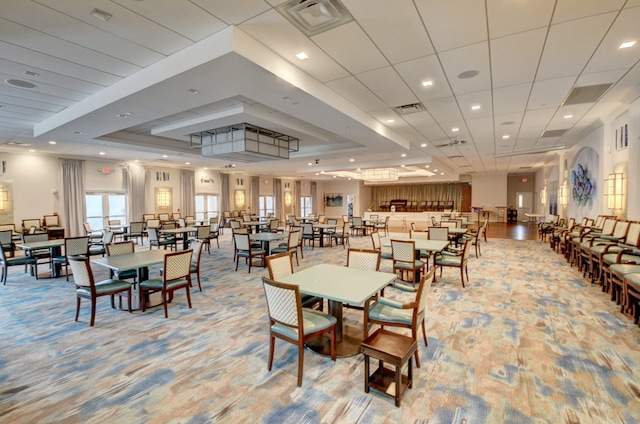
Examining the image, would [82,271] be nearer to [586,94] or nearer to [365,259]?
[365,259]

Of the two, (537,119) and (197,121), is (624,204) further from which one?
(197,121)

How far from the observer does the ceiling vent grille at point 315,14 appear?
2.83 m

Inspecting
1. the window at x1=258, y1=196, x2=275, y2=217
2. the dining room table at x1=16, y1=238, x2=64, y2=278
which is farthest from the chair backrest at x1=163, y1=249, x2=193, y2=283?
the window at x1=258, y1=196, x2=275, y2=217

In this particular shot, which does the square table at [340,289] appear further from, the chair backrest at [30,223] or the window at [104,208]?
the window at [104,208]

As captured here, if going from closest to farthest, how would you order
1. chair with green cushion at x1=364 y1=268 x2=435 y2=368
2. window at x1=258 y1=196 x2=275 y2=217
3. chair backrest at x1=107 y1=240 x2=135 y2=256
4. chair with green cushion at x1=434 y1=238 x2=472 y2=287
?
1. chair with green cushion at x1=364 y1=268 x2=435 y2=368
2. chair backrest at x1=107 y1=240 x2=135 y2=256
3. chair with green cushion at x1=434 y1=238 x2=472 y2=287
4. window at x1=258 y1=196 x2=275 y2=217

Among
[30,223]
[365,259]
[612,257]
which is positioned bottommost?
[612,257]

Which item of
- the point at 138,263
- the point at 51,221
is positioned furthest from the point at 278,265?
the point at 51,221

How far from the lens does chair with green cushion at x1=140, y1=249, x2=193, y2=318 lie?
4.15 metres

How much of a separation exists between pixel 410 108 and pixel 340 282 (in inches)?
171

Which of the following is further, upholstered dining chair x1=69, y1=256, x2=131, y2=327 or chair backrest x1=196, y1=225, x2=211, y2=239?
chair backrest x1=196, y1=225, x2=211, y2=239

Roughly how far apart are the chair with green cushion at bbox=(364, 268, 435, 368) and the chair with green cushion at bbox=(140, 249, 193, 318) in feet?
9.29

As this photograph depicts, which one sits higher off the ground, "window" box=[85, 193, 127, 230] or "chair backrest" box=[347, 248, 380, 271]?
"window" box=[85, 193, 127, 230]

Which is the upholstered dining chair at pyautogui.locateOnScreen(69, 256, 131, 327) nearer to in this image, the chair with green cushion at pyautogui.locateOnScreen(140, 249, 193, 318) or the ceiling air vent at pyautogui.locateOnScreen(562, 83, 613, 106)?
the chair with green cushion at pyautogui.locateOnScreen(140, 249, 193, 318)

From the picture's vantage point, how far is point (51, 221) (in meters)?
11.0
